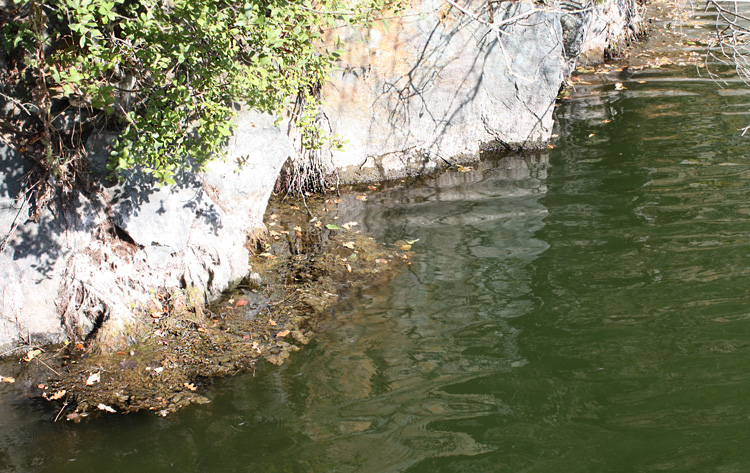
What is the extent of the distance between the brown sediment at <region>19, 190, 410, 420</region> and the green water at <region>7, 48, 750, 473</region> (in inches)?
7.9

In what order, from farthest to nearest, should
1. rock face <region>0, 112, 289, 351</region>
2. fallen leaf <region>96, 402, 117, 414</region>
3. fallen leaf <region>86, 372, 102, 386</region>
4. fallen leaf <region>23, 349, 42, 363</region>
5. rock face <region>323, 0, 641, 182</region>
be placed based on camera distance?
1. rock face <region>323, 0, 641, 182</region>
2. rock face <region>0, 112, 289, 351</region>
3. fallen leaf <region>23, 349, 42, 363</region>
4. fallen leaf <region>86, 372, 102, 386</region>
5. fallen leaf <region>96, 402, 117, 414</region>

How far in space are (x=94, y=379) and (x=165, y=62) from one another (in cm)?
254

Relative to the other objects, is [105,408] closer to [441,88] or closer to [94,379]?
[94,379]

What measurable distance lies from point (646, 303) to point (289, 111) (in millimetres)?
4318

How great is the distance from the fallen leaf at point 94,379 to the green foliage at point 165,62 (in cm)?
166

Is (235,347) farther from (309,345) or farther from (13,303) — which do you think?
(13,303)

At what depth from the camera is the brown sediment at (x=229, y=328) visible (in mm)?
Result: 5020

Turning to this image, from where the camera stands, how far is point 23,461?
4316 mm

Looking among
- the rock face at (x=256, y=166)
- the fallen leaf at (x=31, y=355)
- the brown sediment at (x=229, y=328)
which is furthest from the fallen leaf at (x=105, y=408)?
the fallen leaf at (x=31, y=355)

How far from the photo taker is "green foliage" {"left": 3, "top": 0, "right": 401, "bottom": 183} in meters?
4.94

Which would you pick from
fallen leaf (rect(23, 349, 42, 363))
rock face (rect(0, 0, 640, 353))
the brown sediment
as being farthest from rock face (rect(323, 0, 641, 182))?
fallen leaf (rect(23, 349, 42, 363))

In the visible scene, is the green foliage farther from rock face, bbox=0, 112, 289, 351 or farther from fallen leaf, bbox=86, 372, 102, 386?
fallen leaf, bbox=86, 372, 102, 386

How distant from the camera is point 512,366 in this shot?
4.99 m

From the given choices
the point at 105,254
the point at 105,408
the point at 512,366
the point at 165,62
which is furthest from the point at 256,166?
the point at 512,366
